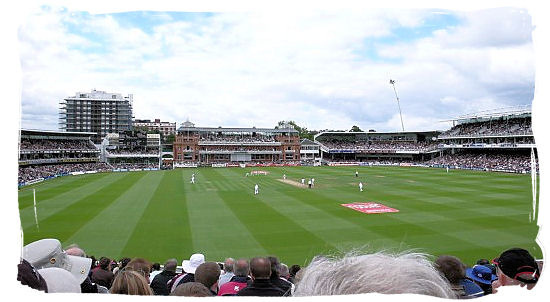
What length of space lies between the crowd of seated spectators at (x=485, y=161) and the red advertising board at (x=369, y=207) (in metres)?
28.4

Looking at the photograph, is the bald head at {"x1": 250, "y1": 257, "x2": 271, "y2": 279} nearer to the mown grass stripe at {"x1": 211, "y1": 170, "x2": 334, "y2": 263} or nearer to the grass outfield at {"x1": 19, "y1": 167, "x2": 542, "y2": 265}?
the grass outfield at {"x1": 19, "y1": 167, "x2": 542, "y2": 265}

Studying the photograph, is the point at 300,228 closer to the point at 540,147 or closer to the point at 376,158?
the point at 540,147

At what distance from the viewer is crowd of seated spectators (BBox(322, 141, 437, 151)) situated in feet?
229

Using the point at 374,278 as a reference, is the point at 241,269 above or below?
below

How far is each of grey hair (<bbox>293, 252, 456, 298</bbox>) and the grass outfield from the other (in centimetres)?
761

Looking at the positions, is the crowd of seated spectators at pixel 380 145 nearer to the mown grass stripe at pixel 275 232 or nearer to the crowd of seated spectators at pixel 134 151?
the crowd of seated spectators at pixel 134 151

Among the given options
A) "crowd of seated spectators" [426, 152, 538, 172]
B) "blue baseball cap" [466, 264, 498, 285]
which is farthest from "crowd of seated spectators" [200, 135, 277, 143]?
"blue baseball cap" [466, 264, 498, 285]

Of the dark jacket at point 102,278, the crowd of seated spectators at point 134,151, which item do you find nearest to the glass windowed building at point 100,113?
the crowd of seated spectators at point 134,151

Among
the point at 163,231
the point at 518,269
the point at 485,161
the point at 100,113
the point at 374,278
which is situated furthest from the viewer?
the point at 100,113

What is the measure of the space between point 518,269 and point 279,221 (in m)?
16.8

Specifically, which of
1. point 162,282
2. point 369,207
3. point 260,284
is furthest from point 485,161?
point 260,284

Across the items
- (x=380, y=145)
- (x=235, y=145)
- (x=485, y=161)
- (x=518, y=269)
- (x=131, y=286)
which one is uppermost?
(x=380, y=145)

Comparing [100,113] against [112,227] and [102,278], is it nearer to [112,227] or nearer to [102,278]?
[112,227]

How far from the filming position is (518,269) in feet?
5.44
